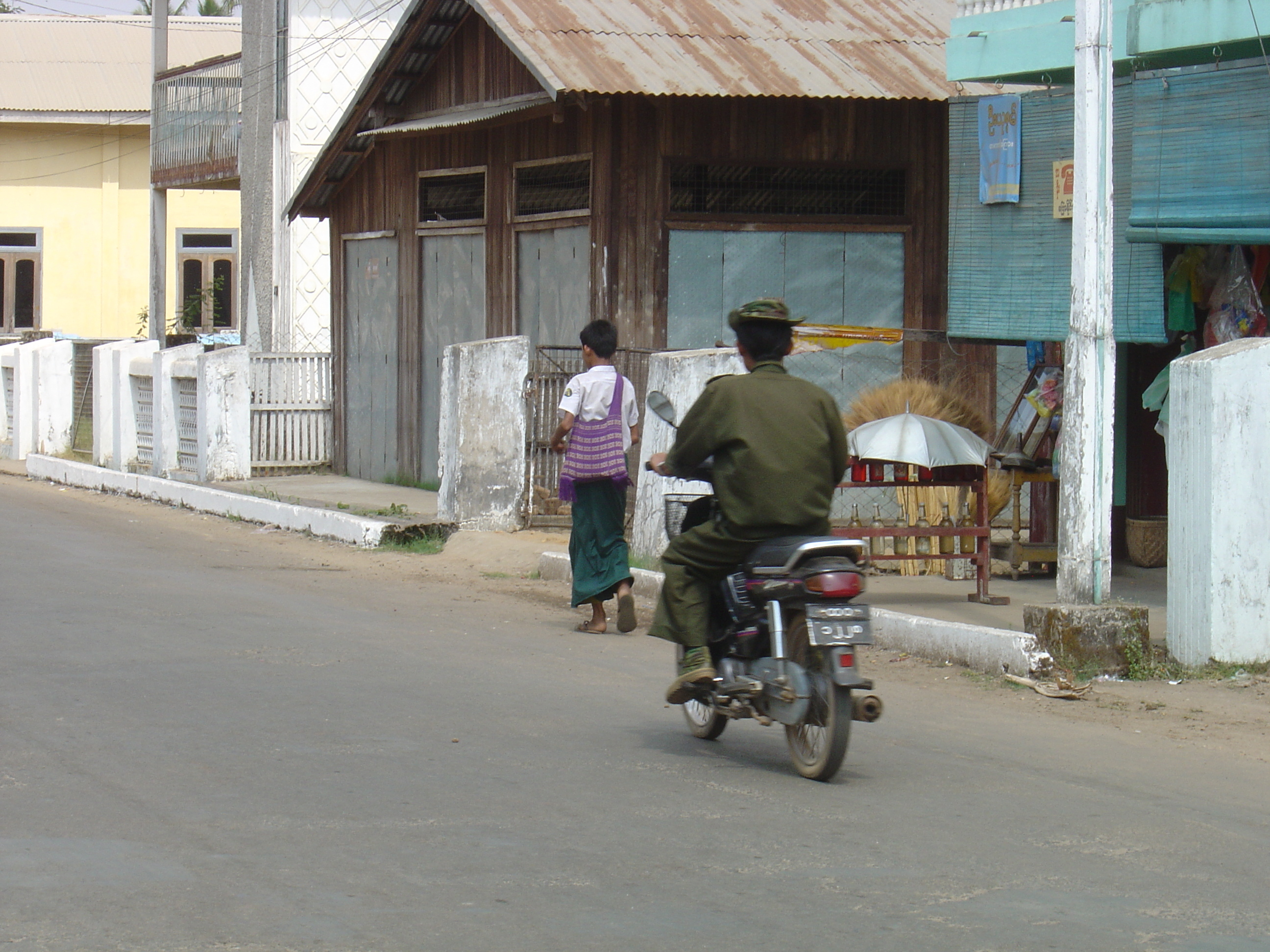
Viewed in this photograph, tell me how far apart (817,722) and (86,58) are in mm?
33755

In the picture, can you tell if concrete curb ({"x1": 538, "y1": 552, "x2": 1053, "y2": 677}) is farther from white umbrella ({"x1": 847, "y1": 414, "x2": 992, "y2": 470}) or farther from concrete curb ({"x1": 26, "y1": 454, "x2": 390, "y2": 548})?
concrete curb ({"x1": 26, "y1": 454, "x2": 390, "y2": 548})

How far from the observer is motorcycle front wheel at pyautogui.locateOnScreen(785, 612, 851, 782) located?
18.4 ft

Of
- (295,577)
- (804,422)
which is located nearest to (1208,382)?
(804,422)

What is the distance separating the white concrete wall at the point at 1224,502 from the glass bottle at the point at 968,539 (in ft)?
7.58

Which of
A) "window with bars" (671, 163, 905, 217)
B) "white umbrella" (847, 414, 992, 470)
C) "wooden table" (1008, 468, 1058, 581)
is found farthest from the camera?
"window with bars" (671, 163, 905, 217)

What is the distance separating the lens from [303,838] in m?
4.86

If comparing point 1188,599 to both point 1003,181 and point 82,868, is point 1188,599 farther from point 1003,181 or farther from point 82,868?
point 82,868

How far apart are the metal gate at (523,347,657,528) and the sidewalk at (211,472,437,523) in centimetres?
88

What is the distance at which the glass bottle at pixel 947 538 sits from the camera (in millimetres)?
10273

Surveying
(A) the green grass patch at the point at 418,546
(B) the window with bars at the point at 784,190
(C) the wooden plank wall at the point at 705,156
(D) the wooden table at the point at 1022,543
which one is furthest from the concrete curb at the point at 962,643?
(B) the window with bars at the point at 784,190

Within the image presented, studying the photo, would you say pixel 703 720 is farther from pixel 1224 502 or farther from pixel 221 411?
pixel 221 411

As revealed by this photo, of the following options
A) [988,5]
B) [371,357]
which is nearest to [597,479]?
[988,5]

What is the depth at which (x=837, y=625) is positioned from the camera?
561cm

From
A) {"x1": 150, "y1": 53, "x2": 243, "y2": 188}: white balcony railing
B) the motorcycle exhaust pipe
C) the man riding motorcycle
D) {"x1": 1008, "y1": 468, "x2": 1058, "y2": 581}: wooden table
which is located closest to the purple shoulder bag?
the man riding motorcycle
